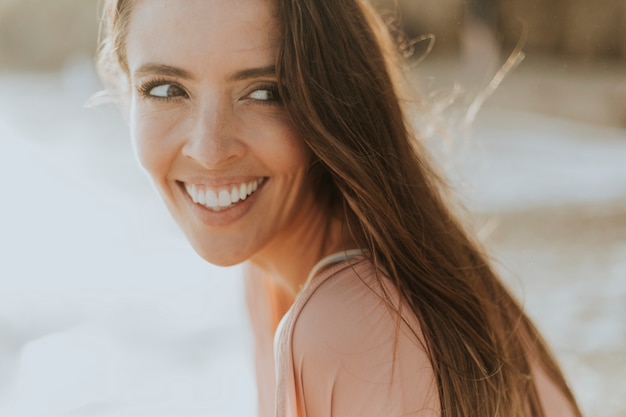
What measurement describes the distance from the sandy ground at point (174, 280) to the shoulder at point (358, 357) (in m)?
0.70

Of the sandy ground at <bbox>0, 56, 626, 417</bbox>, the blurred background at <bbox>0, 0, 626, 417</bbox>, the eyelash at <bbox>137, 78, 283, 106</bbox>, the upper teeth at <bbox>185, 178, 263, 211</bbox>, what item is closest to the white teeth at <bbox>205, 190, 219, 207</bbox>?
the upper teeth at <bbox>185, 178, 263, 211</bbox>

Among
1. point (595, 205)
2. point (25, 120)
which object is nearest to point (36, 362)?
point (595, 205)

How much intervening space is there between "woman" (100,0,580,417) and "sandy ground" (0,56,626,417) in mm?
492

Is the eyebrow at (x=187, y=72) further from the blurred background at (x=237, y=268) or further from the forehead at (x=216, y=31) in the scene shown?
the blurred background at (x=237, y=268)

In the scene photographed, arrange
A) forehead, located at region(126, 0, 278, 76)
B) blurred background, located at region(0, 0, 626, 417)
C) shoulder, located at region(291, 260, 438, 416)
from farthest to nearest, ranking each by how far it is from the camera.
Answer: blurred background, located at region(0, 0, 626, 417)
forehead, located at region(126, 0, 278, 76)
shoulder, located at region(291, 260, 438, 416)

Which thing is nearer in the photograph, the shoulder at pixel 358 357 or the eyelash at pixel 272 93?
the shoulder at pixel 358 357

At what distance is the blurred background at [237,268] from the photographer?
4.08 m

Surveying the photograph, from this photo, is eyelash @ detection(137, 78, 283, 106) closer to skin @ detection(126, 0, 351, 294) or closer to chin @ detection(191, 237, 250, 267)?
skin @ detection(126, 0, 351, 294)

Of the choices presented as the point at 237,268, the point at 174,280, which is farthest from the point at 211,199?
the point at 174,280

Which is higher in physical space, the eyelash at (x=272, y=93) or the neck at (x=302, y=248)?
the eyelash at (x=272, y=93)

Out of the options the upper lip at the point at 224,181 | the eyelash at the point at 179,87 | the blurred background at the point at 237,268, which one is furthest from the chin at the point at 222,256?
the blurred background at the point at 237,268

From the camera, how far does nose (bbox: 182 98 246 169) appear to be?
1464 millimetres

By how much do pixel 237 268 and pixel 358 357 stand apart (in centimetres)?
126

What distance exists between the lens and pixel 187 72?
1.47 m
